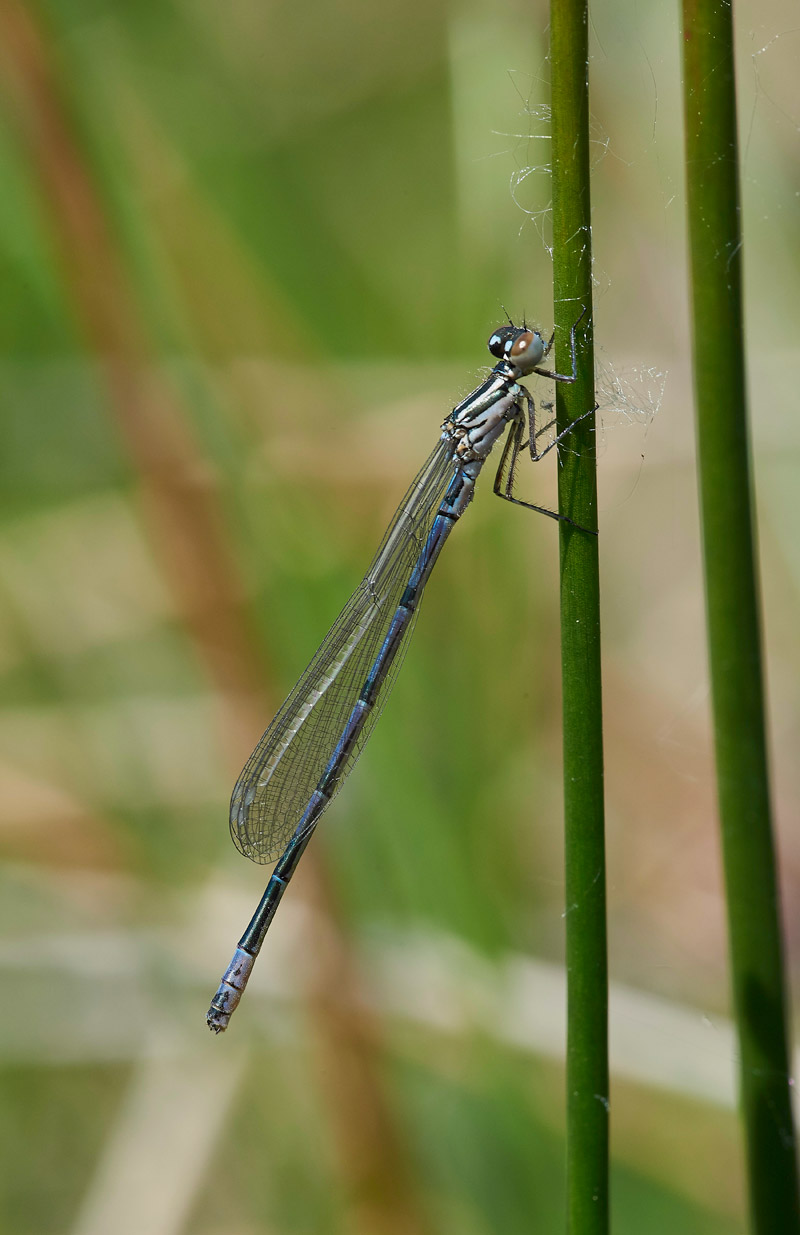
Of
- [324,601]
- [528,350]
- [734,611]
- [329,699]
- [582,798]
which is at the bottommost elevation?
[329,699]

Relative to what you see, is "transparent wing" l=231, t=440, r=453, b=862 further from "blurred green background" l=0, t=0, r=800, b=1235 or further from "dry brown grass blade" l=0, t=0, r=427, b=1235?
"dry brown grass blade" l=0, t=0, r=427, b=1235

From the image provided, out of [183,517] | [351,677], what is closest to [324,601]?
[351,677]

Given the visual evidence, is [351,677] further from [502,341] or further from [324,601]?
[502,341]

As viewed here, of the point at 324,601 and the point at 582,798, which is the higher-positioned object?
the point at 582,798

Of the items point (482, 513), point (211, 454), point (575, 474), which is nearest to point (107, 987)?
point (211, 454)

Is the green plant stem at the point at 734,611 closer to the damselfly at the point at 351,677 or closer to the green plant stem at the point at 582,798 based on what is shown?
the green plant stem at the point at 582,798

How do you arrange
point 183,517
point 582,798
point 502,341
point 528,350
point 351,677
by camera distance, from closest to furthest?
point 582,798 → point 528,350 → point 502,341 → point 351,677 → point 183,517

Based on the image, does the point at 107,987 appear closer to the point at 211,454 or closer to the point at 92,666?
the point at 92,666

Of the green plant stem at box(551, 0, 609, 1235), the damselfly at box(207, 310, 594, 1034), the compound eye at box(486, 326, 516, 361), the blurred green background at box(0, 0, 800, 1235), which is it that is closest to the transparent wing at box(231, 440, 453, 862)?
the damselfly at box(207, 310, 594, 1034)
